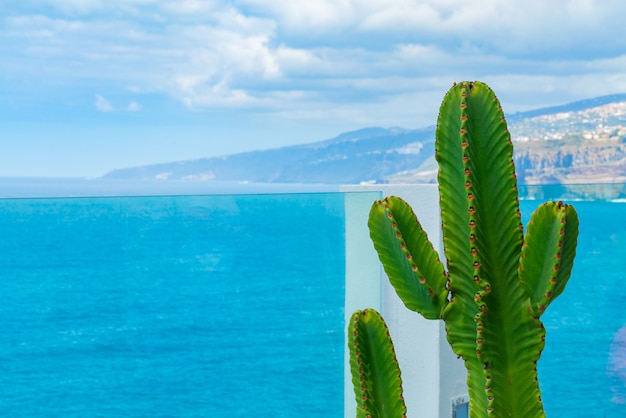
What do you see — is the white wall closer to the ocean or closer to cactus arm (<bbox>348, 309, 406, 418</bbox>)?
the ocean

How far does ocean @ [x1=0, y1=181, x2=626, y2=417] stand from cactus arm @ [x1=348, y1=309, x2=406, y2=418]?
1.20 metres

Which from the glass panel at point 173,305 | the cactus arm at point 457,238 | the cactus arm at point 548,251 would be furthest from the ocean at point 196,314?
the cactus arm at point 548,251

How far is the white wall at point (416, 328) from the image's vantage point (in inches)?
108

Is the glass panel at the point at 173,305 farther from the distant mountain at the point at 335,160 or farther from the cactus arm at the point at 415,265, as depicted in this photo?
the distant mountain at the point at 335,160

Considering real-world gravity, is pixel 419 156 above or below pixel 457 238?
above

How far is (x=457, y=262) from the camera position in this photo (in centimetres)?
155

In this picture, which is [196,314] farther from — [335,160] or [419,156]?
[335,160]

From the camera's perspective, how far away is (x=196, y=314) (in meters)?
2.86

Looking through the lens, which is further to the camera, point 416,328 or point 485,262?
point 416,328

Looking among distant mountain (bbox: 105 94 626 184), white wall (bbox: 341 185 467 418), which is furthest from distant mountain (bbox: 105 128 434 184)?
white wall (bbox: 341 185 467 418)

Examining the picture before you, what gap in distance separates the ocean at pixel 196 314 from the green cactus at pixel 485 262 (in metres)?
1.35

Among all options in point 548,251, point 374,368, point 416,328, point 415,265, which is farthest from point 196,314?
point 548,251

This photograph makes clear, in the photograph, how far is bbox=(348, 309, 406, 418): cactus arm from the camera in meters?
1.70

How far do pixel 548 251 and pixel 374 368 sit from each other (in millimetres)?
499
